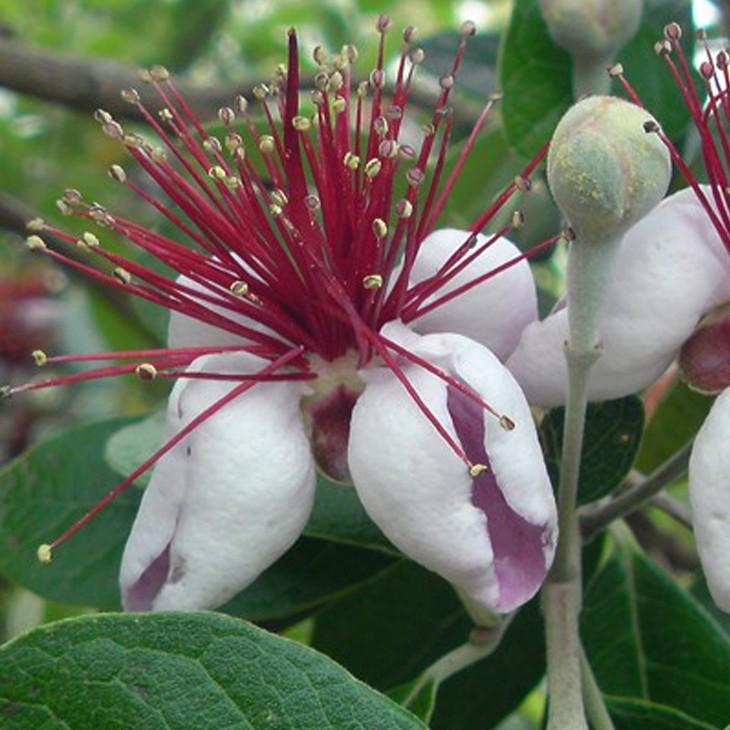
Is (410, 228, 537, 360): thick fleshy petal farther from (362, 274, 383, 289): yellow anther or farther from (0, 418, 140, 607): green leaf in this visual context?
(0, 418, 140, 607): green leaf

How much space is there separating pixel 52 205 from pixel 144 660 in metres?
1.91

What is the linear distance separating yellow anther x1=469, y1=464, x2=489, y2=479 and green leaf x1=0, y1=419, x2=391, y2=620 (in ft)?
1.25

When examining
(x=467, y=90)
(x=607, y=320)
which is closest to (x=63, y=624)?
(x=607, y=320)

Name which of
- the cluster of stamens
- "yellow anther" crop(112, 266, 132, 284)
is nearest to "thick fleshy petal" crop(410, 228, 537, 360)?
the cluster of stamens

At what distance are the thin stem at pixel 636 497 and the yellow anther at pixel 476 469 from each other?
0.68 feet

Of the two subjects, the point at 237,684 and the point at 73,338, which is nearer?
the point at 237,684

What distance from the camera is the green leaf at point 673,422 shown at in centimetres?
150

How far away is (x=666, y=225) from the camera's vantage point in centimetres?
112

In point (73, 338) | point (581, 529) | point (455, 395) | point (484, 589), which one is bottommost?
point (73, 338)

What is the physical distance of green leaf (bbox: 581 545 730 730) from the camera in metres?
1.42

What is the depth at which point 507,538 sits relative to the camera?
1.05 metres

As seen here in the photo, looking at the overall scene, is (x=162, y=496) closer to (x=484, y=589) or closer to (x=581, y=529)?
(x=484, y=589)

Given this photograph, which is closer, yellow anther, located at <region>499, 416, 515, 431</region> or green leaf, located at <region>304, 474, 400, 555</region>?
yellow anther, located at <region>499, 416, 515, 431</region>

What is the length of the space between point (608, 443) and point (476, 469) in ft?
0.98
